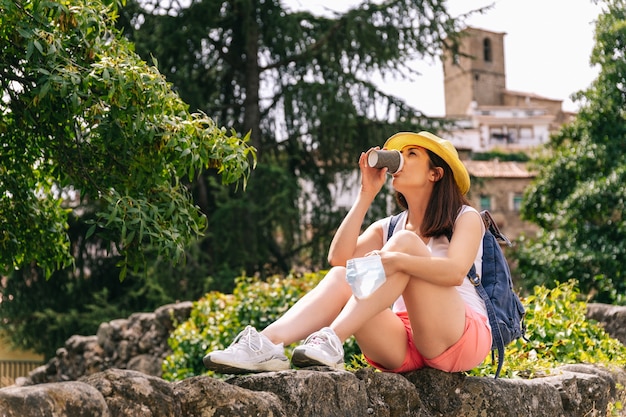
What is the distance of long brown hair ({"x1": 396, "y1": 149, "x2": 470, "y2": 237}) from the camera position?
13.5ft

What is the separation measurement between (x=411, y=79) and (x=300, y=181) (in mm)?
2332

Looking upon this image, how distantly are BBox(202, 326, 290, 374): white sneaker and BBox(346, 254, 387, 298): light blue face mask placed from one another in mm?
394

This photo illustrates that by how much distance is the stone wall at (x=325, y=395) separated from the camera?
2760 millimetres

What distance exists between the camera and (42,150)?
17.3 ft

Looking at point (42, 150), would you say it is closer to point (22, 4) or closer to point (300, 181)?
point (22, 4)

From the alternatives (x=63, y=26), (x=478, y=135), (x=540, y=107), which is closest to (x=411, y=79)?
(x=63, y=26)

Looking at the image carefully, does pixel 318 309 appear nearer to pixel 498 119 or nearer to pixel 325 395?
pixel 325 395

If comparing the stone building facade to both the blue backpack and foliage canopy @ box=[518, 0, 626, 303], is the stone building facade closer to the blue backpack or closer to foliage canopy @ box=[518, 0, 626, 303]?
foliage canopy @ box=[518, 0, 626, 303]

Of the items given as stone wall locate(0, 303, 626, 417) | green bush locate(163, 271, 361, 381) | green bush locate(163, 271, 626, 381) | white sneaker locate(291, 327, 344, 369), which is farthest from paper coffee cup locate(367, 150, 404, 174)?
green bush locate(163, 271, 361, 381)

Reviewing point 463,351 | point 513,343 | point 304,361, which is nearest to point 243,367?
point 304,361

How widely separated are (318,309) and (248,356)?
428 mm

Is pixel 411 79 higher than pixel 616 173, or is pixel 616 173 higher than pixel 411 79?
pixel 411 79

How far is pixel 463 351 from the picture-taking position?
156 inches

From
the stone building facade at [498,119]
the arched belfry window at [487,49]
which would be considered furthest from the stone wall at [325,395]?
the arched belfry window at [487,49]
